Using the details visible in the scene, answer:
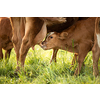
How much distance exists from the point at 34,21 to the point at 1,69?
2.99ft

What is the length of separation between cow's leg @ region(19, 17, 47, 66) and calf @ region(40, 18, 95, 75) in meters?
0.36

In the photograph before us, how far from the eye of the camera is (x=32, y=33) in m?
3.39

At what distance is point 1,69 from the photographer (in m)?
3.46

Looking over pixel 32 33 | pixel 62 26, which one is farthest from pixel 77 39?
pixel 32 33

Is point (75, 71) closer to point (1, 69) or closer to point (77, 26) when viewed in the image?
point (77, 26)

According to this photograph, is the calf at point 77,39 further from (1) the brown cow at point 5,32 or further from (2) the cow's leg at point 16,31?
(1) the brown cow at point 5,32

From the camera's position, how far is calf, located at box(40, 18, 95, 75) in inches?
134

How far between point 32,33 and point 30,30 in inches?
2.2

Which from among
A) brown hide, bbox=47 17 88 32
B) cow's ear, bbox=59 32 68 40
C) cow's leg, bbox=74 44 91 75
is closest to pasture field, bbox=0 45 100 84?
cow's leg, bbox=74 44 91 75

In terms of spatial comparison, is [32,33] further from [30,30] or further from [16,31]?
[16,31]

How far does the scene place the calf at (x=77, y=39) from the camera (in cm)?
342

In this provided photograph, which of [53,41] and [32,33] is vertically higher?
[32,33]

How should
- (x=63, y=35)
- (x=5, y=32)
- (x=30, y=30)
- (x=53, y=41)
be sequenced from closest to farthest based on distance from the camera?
(x=30, y=30), (x=63, y=35), (x=53, y=41), (x=5, y=32)
